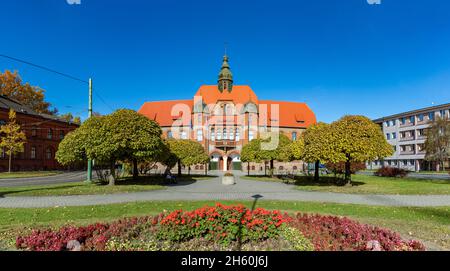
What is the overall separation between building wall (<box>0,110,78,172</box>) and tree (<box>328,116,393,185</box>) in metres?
42.1

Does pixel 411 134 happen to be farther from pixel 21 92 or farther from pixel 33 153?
pixel 21 92

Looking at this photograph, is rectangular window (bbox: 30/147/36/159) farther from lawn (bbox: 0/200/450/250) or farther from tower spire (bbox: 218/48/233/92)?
lawn (bbox: 0/200/450/250)

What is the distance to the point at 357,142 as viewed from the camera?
17672mm

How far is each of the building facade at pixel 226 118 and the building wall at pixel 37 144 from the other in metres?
18.4

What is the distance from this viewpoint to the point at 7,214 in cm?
926

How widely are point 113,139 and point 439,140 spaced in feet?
154

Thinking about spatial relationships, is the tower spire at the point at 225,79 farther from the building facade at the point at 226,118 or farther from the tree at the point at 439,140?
the tree at the point at 439,140

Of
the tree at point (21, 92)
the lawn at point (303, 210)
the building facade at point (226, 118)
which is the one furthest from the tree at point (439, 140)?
the tree at point (21, 92)

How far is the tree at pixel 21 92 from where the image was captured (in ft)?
161

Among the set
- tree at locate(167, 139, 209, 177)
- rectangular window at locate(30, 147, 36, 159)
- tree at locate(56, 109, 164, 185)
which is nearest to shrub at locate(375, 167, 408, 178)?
tree at locate(167, 139, 209, 177)

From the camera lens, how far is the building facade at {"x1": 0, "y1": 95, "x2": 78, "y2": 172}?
1620 inches
